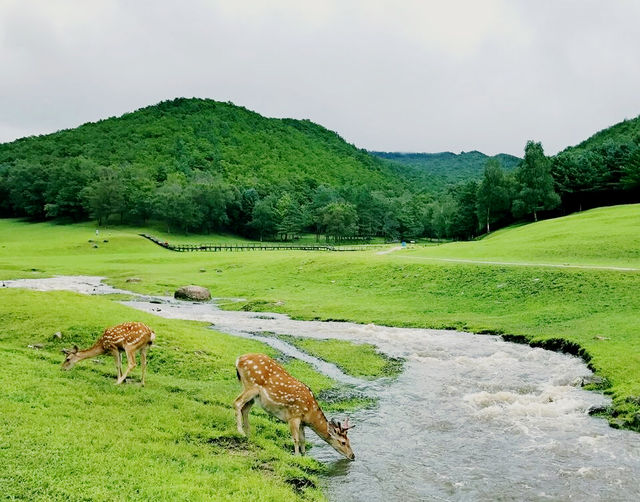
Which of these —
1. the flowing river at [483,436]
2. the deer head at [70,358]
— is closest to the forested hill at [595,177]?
the flowing river at [483,436]

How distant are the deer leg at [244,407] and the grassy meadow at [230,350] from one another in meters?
0.33

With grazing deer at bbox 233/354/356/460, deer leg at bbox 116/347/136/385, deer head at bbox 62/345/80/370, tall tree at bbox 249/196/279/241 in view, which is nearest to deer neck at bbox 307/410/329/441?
grazing deer at bbox 233/354/356/460

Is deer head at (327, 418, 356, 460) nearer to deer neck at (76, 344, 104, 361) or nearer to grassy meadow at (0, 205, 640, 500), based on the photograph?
grassy meadow at (0, 205, 640, 500)

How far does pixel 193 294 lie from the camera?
177ft

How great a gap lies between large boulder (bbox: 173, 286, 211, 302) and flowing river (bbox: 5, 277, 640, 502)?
24953 mm

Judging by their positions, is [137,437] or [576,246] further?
[576,246]

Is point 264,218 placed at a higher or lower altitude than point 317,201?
lower

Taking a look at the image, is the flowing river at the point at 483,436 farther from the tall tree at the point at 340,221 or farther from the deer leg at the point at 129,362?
the tall tree at the point at 340,221

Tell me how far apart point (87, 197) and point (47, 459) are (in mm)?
160814

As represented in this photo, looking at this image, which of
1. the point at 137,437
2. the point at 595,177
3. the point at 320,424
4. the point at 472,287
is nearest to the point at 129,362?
the point at 137,437

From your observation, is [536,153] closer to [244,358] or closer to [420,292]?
[420,292]

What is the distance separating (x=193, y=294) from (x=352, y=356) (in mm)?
28547

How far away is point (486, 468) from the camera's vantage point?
15109 mm

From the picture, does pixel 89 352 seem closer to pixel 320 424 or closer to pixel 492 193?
pixel 320 424
